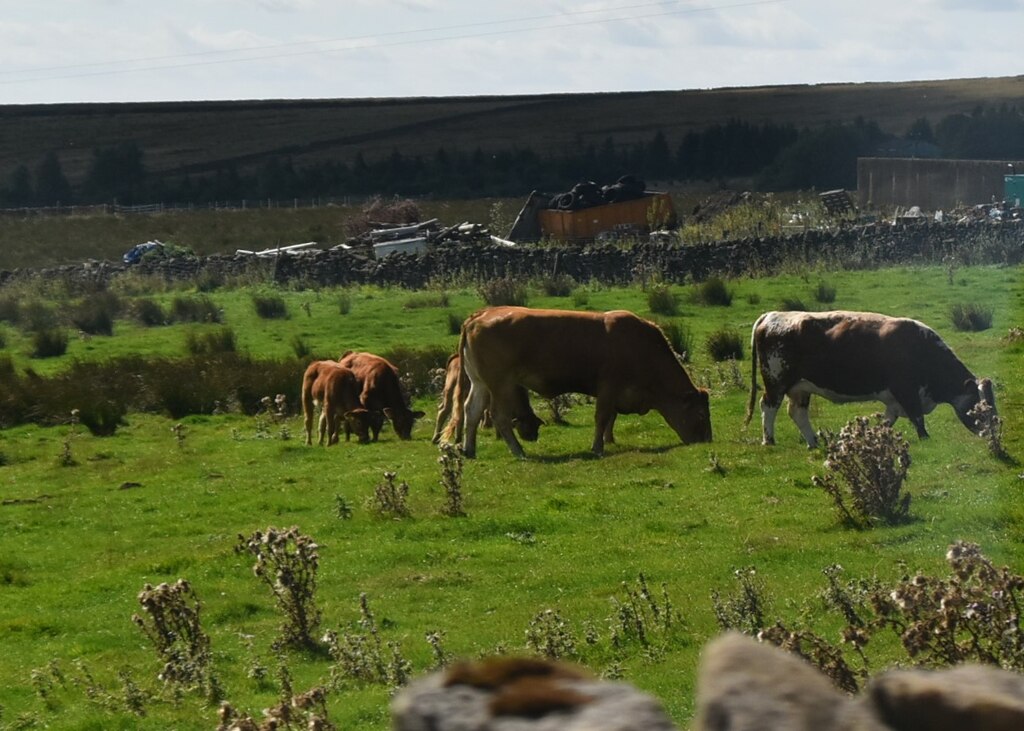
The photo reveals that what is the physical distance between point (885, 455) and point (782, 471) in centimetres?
273

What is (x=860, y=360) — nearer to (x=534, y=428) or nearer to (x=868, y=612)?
(x=534, y=428)

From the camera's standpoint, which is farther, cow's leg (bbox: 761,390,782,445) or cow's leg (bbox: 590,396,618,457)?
cow's leg (bbox: 590,396,618,457)

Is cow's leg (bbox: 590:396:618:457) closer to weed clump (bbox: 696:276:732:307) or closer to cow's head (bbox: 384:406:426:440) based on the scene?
cow's head (bbox: 384:406:426:440)

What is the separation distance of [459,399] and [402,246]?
28.2 metres

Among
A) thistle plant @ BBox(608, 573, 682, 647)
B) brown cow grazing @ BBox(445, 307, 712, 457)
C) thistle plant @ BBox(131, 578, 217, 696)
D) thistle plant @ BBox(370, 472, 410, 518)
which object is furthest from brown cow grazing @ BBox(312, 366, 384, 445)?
thistle plant @ BBox(608, 573, 682, 647)

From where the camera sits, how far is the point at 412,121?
420ft

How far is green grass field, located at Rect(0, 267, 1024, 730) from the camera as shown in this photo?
Answer: 966cm

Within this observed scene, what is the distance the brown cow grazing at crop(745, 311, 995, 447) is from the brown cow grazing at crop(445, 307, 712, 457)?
1218 millimetres

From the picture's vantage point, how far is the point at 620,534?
41.8 ft

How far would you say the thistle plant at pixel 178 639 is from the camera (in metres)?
9.43

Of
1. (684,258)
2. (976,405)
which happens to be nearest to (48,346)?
(684,258)

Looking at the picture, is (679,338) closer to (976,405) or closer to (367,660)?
(976,405)

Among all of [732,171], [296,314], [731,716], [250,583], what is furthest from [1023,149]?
[731,716]

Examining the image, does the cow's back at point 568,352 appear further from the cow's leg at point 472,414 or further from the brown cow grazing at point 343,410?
the brown cow grazing at point 343,410
